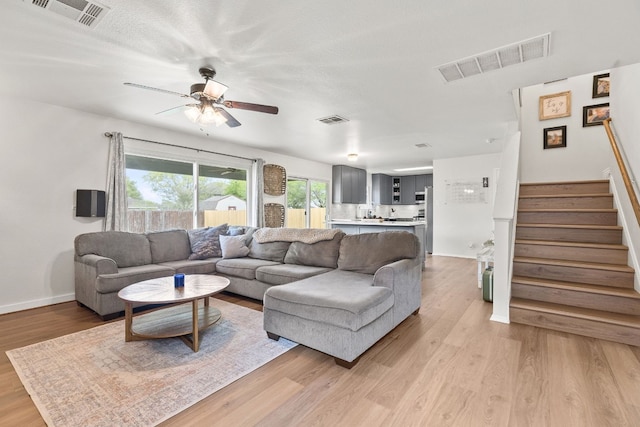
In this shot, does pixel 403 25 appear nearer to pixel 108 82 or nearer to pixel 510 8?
pixel 510 8

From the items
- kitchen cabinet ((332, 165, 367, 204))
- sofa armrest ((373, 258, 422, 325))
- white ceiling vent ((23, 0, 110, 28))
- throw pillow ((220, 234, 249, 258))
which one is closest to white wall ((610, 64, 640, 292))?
sofa armrest ((373, 258, 422, 325))

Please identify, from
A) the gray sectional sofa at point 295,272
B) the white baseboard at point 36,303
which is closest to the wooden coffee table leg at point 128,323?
the gray sectional sofa at point 295,272

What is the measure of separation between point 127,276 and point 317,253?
85.4 inches

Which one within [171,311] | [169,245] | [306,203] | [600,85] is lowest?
[171,311]

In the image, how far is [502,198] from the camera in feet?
10.5

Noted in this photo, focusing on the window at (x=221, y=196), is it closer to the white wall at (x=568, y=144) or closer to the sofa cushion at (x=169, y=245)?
the sofa cushion at (x=169, y=245)

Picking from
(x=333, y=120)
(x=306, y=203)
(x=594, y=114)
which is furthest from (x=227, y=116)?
(x=594, y=114)

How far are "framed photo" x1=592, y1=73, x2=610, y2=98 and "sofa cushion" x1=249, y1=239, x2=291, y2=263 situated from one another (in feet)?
17.7

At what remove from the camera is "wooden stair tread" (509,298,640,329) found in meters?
2.52

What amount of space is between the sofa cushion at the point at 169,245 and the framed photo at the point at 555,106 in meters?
6.27

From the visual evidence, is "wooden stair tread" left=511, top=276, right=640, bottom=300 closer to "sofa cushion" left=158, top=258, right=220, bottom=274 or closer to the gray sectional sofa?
the gray sectional sofa

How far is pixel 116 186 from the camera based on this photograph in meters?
4.03

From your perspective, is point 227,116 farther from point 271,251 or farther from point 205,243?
point 205,243

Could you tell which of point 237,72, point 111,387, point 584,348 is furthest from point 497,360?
point 237,72
